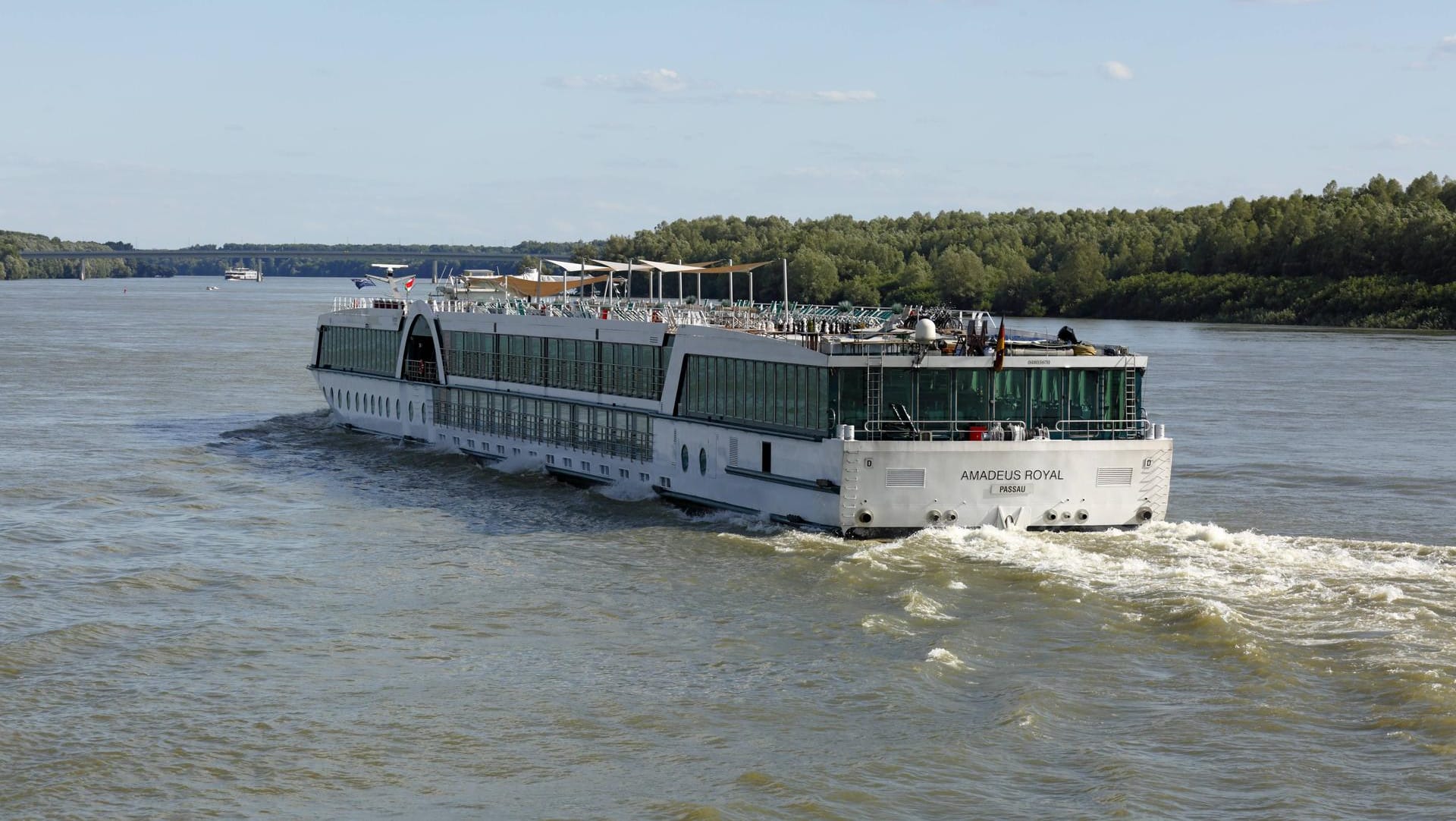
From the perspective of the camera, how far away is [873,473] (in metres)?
28.5

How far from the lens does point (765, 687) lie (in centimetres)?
2134

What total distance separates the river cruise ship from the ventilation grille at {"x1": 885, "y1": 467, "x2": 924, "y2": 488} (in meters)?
0.03

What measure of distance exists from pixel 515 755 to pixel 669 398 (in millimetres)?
16573

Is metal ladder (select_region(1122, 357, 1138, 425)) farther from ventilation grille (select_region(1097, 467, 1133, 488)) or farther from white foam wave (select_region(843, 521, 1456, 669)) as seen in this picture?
white foam wave (select_region(843, 521, 1456, 669))

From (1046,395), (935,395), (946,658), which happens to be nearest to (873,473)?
(935,395)

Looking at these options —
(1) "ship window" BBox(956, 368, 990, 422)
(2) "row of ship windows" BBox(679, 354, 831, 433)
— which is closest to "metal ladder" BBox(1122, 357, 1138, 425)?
(1) "ship window" BBox(956, 368, 990, 422)

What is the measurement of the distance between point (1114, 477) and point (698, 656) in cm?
950

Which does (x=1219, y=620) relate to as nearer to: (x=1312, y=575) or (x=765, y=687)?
(x=1312, y=575)

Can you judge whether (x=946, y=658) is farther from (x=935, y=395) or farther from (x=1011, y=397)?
(x=1011, y=397)

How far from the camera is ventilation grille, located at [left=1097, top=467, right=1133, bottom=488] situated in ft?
94.3

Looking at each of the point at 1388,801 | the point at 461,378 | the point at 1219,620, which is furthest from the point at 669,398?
the point at 1388,801

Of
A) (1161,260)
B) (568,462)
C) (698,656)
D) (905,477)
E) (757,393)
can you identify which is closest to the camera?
(698,656)

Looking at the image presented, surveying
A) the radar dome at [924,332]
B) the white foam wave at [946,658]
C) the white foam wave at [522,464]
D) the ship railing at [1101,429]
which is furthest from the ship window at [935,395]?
the white foam wave at [522,464]

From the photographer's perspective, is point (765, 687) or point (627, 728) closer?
point (627, 728)
